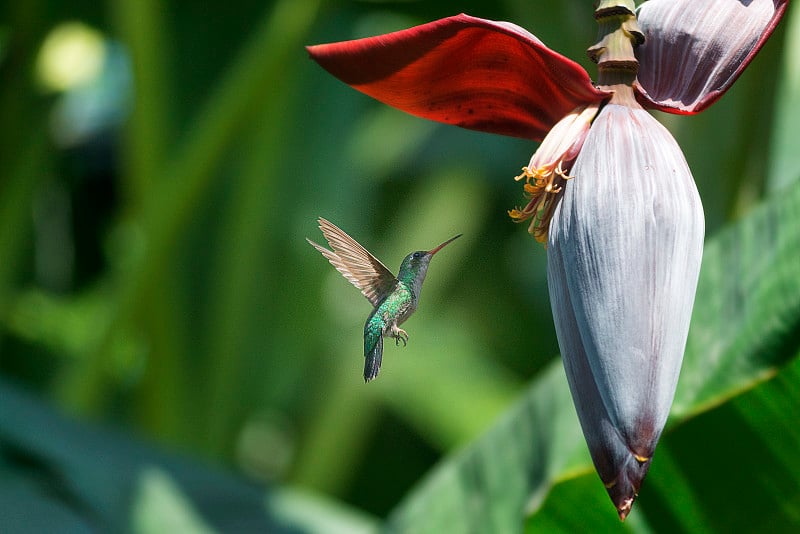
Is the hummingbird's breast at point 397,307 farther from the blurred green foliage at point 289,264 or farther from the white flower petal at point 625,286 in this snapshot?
the blurred green foliage at point 289,264

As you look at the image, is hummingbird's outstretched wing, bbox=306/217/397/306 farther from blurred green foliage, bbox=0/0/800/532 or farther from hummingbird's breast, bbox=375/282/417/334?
blurred green foliage, bbox=0/0/800/532

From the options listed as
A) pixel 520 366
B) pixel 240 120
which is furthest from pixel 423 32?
pixel 520 366

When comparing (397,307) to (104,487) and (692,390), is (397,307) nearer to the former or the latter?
(692,390)

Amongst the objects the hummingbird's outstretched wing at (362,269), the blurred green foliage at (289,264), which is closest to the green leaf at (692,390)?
the blurred green foliage at (289,264)

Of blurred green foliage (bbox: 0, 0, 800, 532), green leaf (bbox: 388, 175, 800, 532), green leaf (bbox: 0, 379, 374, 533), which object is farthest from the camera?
green leaf (bbox: 0, 379, 374, 533)

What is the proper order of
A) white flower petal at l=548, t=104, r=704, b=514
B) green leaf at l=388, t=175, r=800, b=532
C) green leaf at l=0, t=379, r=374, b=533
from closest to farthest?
white flower petal at l=548, t=104, r=704, b=514, green leaf at l=388, t=175, r=800, b=532, green leaf at l=0, t=379, r=374, b=533

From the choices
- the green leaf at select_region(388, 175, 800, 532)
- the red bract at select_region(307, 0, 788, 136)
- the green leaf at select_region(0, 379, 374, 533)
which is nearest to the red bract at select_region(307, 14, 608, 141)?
the red bract at select_region(307, 0, 788, 136)

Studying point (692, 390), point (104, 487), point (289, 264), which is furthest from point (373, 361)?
point (289, 264)
